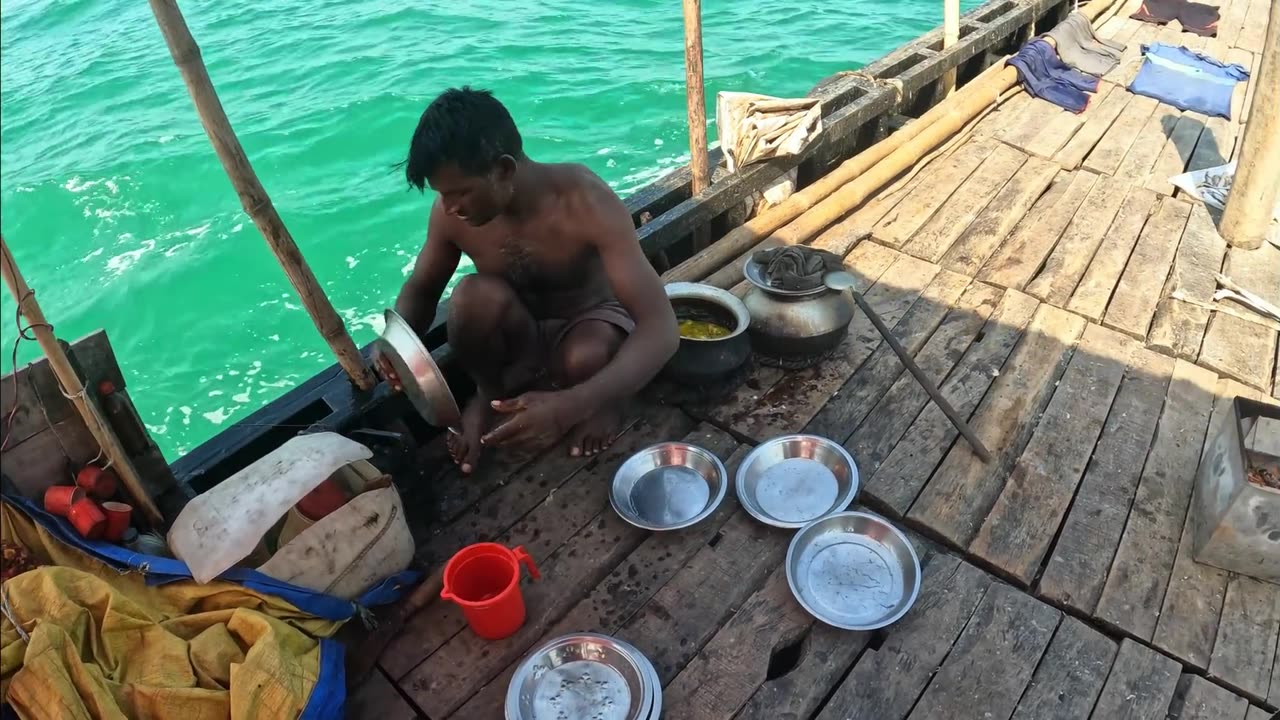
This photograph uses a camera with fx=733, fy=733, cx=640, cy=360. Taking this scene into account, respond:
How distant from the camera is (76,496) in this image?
1.96 meters

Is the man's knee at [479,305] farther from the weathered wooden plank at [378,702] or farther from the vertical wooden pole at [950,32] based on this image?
the vertical wooden pole at [950,32]

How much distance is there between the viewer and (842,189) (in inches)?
169

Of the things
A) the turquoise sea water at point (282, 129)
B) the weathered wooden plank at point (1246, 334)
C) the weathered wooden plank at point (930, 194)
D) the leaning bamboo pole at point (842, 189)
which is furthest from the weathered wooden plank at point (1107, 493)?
the turquoise sea water at point (282, 129)

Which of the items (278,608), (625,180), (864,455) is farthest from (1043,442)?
(625,180)

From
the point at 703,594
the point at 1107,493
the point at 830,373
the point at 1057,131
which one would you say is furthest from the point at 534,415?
the point at 1057,131

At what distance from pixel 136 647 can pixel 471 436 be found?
48.0 inches

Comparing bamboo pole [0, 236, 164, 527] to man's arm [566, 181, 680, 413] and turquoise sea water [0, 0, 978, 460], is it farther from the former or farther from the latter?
turquoise sea water [0, 0, 978, 460]

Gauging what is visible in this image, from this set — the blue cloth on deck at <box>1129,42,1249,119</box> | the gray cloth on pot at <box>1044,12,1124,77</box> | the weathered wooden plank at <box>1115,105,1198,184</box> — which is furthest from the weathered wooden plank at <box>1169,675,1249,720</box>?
the gray cloth on pot at <box>1044,12,1124,77</box>

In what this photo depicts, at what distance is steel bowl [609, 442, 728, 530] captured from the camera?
2607 millimetres

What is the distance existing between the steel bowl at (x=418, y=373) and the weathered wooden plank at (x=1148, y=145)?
176 inches

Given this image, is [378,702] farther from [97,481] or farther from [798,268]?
[798,268]

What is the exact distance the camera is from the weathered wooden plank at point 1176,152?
4.54m

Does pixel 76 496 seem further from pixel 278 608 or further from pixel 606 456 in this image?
pixel 606 456

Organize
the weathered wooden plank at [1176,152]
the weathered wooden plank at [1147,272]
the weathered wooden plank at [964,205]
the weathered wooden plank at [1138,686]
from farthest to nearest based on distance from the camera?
the weathered wooden plank at [1176,152]
the weathered wooden plank at [964,205]
the weathered wooden plank at [1147,272]
the weathered wooden plank at [1138,686]
